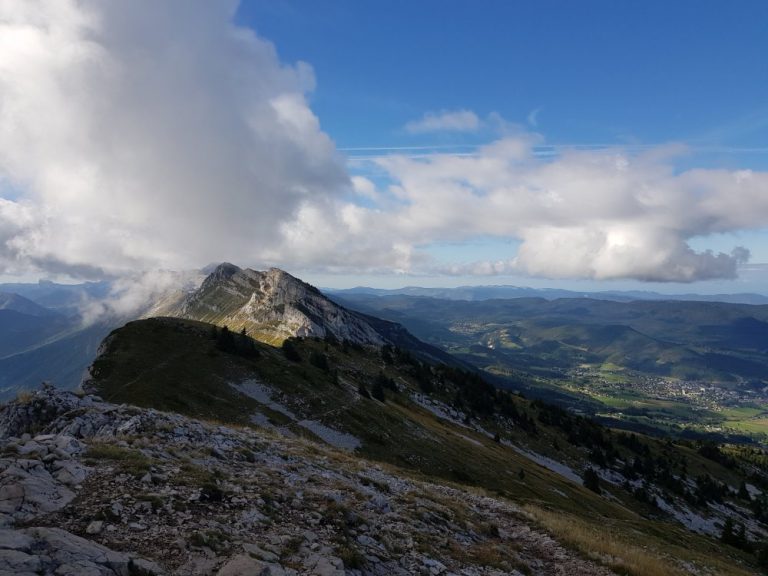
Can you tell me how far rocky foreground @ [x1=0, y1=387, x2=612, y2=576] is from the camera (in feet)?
41.2

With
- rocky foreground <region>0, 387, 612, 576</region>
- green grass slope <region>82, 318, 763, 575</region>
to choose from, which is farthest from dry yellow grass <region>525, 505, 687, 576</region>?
rocky foreground <region>0, 387, 612, 576</region>

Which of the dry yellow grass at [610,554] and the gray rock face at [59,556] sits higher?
the gray rock face at [59,556]

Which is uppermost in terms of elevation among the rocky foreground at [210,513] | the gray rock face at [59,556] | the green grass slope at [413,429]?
the gray rock face at [59,556]

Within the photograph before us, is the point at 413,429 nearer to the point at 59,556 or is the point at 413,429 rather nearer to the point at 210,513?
the point at 210,513

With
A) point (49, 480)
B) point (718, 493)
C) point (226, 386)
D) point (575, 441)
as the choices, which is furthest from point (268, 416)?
point (718, 493)

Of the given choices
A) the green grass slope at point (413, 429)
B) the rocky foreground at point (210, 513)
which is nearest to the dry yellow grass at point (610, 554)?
the green grass slope at point (413, 429)

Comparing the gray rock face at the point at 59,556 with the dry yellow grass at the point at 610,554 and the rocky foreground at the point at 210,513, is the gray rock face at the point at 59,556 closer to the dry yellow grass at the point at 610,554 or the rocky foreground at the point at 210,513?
the rocky foreground at the point at 210,513

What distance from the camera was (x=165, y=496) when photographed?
1597 centimetres

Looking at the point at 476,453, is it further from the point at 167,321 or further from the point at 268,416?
the point at 167,321

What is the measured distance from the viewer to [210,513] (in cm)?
1608

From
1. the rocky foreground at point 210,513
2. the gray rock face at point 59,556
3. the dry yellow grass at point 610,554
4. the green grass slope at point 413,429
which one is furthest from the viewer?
the green grass slope at point 413,429

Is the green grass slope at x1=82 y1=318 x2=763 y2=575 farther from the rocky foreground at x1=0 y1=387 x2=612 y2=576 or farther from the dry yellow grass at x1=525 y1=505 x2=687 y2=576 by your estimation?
the rocky foreground at x1=0 y1=387 x2=612 y2=576

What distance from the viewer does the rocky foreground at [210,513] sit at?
1256cm

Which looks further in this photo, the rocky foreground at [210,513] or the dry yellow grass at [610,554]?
the dry yellow grass at [610,554]
